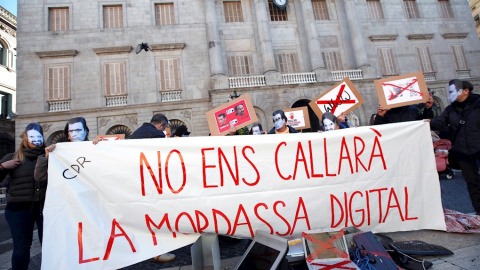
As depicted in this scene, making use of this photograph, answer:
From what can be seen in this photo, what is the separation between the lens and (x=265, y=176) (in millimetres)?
2924

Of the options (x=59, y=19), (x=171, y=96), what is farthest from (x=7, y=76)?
(x=171, y=96)

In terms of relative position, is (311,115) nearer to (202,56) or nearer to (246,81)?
(246,81)

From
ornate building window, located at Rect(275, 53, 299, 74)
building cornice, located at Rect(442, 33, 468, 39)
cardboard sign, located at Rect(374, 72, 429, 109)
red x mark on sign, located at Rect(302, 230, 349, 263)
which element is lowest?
red x mark on sign, located at Rect(302, 230, 349, 263)

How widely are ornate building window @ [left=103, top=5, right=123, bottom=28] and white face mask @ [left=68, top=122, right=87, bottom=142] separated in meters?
15.6

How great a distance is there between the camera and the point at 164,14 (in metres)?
16.5

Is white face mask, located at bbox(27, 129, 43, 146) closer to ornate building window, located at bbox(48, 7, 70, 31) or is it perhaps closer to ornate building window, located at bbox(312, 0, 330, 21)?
ornate building window, located at bbox(48, 7, 70, 31)

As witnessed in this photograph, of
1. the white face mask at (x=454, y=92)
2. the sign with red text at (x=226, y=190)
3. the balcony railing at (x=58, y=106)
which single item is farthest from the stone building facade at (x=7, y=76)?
the white face mask at (x=454, y=92)

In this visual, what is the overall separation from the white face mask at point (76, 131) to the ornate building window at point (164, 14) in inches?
609

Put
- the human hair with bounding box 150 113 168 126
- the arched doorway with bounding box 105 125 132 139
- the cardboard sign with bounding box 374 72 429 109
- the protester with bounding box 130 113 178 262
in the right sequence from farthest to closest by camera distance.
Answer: the arched doorway with bounding box 105 125 132 139 < the cardboard sign with bounding box 374 72 429 109 < the human hair with bounding box 150 113 168 126 < the protester with bounding box 130 113 178 262

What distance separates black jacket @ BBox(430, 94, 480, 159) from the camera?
10.8ft

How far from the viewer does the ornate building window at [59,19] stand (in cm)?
1546

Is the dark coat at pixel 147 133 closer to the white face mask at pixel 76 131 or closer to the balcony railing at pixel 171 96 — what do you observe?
the white face mask at pixel 76 131

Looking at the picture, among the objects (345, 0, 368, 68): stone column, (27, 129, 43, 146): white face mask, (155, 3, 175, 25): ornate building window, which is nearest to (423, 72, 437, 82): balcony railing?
(345, 0, 368, 68): stone column

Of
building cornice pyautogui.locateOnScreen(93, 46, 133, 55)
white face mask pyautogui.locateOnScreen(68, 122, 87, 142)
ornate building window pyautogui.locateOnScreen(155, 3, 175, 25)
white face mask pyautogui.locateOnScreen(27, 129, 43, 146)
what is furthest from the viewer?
ornate building window pyautogui.locateOnScreen(155, 3, 175, 25)
